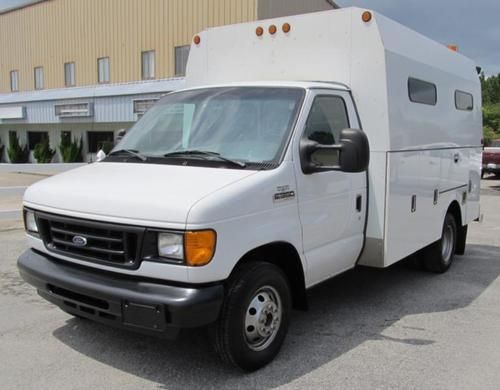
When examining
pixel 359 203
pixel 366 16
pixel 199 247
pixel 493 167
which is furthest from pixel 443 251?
pixel 493 167

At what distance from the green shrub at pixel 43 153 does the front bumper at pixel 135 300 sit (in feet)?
94.8

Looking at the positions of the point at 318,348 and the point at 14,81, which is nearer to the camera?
the point at 318,348

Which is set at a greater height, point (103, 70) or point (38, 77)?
point (38, 77)

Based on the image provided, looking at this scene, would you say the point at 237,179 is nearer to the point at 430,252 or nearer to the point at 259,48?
the point at 259,48

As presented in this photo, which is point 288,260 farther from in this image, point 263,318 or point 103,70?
point 103,70

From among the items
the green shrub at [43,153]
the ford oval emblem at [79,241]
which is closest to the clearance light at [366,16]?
the ford oval emblem at [79,241]

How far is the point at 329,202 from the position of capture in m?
4.50

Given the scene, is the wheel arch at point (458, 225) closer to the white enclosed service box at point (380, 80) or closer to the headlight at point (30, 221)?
the white enclosed service box at point (380, 80)

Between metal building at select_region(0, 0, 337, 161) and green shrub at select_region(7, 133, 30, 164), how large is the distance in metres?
0.47

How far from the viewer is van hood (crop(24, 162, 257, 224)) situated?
340 centimetres

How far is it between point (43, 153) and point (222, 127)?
28.9m

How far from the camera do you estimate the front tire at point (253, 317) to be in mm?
3662

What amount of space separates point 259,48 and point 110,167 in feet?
6.87

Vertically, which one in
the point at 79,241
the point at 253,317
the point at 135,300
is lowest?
the point at 253,317
